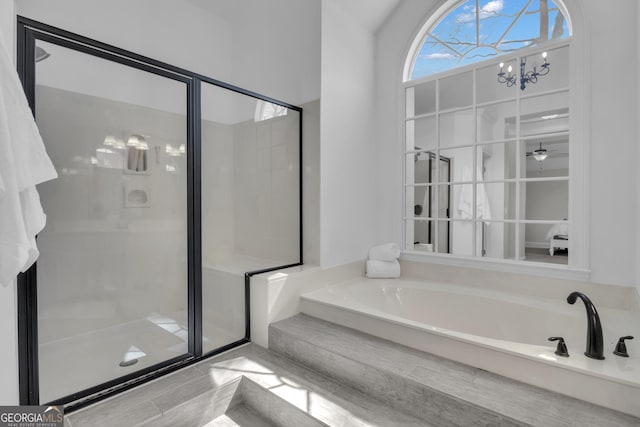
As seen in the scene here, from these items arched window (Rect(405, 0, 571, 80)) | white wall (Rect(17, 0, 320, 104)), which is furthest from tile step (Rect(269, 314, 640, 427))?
arched window (Rect(405, 0, 571, 80))

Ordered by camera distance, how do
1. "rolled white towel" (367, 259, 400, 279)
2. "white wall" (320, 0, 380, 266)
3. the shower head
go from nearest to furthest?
the shower head < "white wall" (320, 0, 380, 266) < "rolled white towel" (367, 259, 400, 279)

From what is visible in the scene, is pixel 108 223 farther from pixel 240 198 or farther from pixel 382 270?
pixel 382 270

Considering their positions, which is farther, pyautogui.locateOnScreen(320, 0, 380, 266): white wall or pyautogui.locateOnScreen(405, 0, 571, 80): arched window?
pyautogui.locateOnScreen(320, 0, 380, 266): white wall

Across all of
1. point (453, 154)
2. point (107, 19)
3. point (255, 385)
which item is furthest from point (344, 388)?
point (107, 19)

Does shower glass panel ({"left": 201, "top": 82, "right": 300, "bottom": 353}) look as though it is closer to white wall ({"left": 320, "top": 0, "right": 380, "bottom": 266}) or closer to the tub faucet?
white wall ({"left": 320, "top": 0, "right": 380, "bottom": 266})

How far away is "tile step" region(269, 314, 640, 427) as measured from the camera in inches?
48.9

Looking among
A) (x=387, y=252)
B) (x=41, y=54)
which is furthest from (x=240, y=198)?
(x=387, y=252)

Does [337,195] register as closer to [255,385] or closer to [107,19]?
[255,385]

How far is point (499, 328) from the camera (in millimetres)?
2213

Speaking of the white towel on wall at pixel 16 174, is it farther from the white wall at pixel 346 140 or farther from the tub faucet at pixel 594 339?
the tub faucet at pixel 594 339

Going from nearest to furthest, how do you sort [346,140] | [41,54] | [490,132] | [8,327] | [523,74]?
[8,327] → [41,54] → [523,74] → [490,132] → [346,140]

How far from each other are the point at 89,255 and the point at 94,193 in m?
0.30

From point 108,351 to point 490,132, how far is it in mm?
2948

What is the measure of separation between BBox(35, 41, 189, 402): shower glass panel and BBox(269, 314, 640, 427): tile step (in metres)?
0.80
